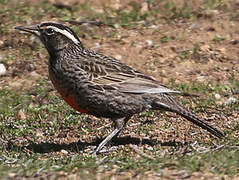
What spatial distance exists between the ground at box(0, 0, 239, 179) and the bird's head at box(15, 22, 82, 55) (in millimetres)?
1362

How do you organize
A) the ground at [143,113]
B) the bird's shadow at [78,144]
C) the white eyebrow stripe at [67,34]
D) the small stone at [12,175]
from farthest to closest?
the white eyebrow stripe at [67,34]
the bird's shadow at [78,144]
the ground at [143,113]
the small stone at [12,175]

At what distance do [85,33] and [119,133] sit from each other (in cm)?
447

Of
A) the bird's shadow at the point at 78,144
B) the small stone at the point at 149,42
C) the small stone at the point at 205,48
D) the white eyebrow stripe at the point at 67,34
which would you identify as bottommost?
the bird's shadow at the point at 78,144

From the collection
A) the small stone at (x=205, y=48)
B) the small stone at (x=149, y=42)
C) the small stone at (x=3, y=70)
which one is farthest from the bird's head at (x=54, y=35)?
the small stone at (x=205, y=48)

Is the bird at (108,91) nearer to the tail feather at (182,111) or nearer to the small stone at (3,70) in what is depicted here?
the tail feather at (182,111)

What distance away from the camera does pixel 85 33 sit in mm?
13930

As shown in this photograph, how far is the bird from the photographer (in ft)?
30.3

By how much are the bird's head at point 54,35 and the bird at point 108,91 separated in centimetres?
15

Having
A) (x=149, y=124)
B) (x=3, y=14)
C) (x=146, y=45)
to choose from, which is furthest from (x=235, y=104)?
(x=3, y=14)

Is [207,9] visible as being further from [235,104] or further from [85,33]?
[235,104]

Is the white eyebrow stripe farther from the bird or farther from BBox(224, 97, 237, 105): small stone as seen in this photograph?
BBox(224, 97, 237, 105): small stone

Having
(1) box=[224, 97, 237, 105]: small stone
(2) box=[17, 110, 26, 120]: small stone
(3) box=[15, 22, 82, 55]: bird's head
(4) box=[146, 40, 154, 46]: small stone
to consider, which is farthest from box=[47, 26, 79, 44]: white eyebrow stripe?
(4) box=[146, 40, 154, 46]: small stone

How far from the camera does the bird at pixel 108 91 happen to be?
A: 9.23 metres

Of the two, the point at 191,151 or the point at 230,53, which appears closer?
the point at 191,151
